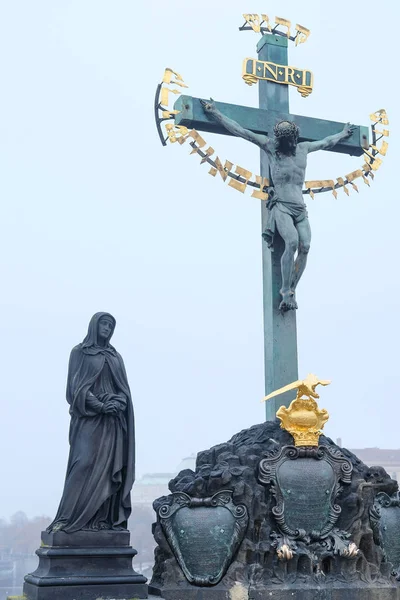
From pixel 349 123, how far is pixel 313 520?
535cm

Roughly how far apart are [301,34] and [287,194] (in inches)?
106

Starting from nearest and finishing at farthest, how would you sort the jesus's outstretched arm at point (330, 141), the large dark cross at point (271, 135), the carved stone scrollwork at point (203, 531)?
the carved stone scrollwork at point (203, 531) → the large dark cross at point (271, 135) → the jesus's outstretched arm at point (330, 141)

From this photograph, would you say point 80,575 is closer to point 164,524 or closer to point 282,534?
point 164,524

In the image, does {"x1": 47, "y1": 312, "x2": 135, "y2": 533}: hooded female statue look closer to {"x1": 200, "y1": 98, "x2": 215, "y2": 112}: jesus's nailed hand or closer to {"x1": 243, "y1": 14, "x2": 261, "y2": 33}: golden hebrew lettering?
{"x1": 200, "y1": 98, "x2": 215, "y2": 112}: jesus's nailed hand

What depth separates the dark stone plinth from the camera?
7.77 meters

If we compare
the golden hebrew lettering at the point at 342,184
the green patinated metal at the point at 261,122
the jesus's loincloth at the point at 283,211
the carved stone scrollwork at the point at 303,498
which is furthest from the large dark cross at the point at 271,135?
the carved stone scrollwork at the point at 303,498

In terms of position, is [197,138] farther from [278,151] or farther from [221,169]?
[278,151]

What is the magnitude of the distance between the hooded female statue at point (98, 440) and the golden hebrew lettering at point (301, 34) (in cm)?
516

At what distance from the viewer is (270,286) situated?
10312 mm

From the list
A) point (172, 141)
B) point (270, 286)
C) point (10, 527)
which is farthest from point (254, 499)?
point (10, 527)

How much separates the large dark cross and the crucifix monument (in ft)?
0.04

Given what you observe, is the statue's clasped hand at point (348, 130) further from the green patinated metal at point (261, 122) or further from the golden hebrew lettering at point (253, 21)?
the golden hebrew lettering at point (253, 21)

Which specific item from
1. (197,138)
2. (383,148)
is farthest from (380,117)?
(197,138)

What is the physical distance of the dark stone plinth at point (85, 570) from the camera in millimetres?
7773
